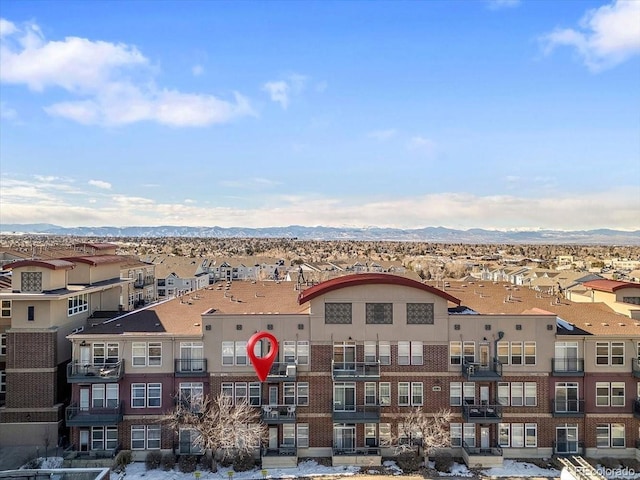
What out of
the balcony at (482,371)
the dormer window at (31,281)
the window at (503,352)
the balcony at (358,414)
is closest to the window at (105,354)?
Answer: the dormer window at (31,281)

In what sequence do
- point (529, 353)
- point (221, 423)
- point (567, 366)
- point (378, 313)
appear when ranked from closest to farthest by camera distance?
point (221, 423), point (567, 366), point (529, 353), point (378, 313)

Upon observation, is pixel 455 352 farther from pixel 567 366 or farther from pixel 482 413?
pixel 567 366

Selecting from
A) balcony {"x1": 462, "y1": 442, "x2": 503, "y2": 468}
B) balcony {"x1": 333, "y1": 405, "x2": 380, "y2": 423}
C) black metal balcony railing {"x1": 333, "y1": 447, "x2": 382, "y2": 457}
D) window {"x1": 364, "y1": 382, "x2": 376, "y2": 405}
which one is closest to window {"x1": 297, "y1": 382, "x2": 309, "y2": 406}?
balcony {"x1": 333, "y1": 405, "x2": 380, "y2": 423}

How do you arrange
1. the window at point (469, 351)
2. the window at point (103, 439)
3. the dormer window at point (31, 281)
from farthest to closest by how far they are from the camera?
the dormer window at point (31, 281)
the window at point (469, 351)
the window at point (103, 439)

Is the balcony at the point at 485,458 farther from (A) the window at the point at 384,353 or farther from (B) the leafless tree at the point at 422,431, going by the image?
(A) the window at the point at 384,353

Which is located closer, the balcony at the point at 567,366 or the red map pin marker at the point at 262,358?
the red map pin marker at the point at 262,358

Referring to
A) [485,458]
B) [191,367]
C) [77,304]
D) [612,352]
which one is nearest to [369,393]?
[485,458]

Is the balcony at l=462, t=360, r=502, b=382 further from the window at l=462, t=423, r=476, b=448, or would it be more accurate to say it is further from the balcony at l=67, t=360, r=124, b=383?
the balcony at l=67, t=360, r=124, b=383
